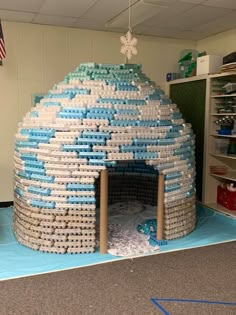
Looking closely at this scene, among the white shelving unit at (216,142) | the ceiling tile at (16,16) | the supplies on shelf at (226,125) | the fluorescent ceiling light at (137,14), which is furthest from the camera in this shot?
the white shelving unit at (216,142)

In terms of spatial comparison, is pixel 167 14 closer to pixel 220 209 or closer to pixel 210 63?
pixel 210 63

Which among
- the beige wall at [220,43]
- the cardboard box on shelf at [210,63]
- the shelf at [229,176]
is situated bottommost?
the shelf at [229,176]

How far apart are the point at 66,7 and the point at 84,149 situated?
2091 millimetres

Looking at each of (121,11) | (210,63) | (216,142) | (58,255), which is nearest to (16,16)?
(121,11)

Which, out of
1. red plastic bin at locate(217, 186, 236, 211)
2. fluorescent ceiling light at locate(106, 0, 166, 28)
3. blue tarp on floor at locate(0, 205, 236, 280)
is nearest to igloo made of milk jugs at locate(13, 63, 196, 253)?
blue tarp on floor at locate(0, 205, 236, 280)

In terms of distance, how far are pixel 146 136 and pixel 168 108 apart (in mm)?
534

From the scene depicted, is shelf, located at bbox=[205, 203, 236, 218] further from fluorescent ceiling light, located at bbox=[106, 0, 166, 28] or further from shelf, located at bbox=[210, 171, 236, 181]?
fluorescent ceiling light, located at bbox=[106, 0, 166, 28]

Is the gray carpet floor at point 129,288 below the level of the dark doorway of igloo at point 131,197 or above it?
below

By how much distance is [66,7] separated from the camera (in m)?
4.48

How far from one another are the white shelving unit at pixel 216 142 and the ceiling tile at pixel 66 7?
2.07 metres

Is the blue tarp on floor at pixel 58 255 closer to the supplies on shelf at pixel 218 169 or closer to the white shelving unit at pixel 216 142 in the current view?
the white shelving unit at pixel 216 142

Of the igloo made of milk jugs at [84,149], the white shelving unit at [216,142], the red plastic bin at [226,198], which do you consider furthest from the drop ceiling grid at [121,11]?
the red plastic bin at [226,198]

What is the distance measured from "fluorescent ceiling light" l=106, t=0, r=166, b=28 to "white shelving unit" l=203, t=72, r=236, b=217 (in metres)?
1.30

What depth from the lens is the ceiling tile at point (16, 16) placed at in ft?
15.6
